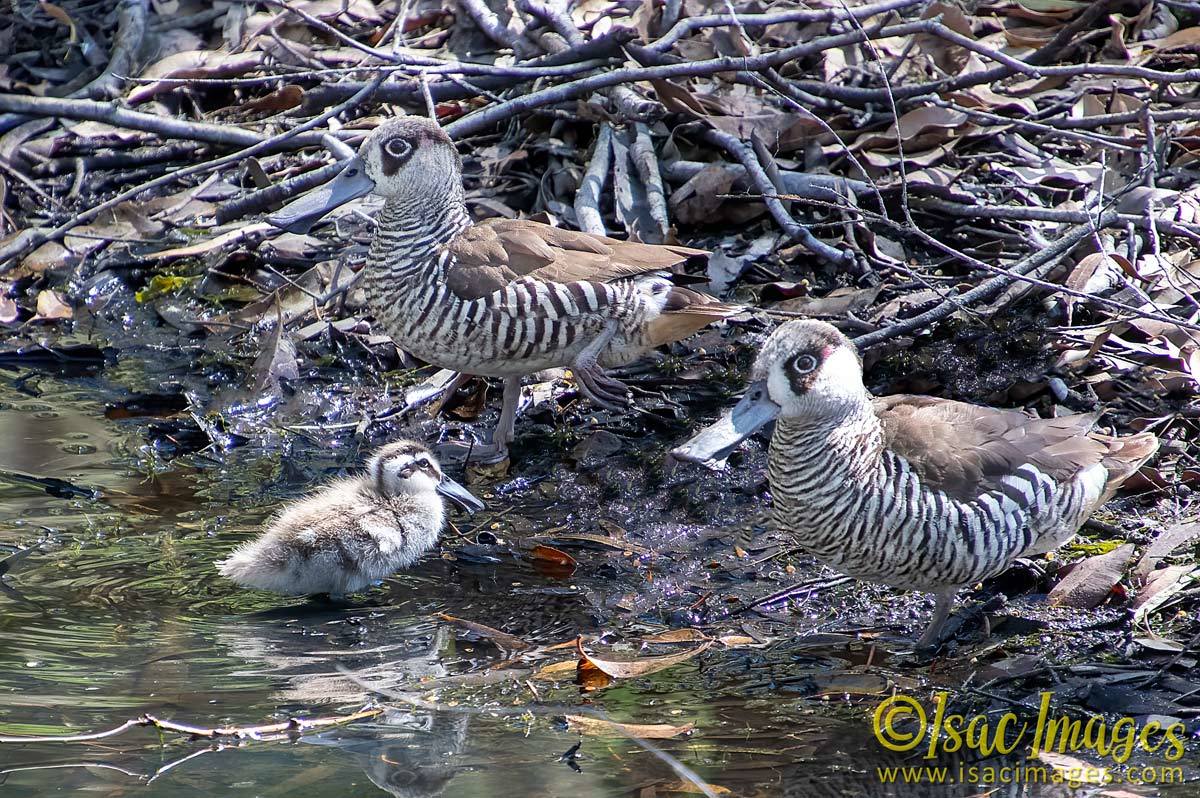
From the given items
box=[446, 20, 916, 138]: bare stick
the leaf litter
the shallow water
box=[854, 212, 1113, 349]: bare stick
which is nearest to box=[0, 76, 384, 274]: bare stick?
the leaf litter

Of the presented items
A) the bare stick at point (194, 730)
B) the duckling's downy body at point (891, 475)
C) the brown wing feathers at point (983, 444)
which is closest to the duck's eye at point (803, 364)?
the duckling's downy body at point (891, 475)

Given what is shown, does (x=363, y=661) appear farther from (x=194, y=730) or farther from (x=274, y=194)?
(x=274, y=194)

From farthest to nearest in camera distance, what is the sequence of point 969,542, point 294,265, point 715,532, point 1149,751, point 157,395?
point 294,265
point 157,395
point 715,532
point 969,542
point 1149,751

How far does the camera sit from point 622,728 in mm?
3908

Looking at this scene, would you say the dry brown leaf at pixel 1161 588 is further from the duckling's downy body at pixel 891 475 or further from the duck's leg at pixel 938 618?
the duck's leg at pixel 938 618

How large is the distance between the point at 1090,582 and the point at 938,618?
2.03 ft

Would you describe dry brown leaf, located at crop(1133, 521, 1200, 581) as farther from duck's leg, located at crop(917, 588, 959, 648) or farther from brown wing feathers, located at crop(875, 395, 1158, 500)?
duck's leg, located at crop(917, 588, 959, 648)

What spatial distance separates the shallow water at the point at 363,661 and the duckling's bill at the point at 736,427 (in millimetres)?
636

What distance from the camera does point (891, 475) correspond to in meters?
4.41

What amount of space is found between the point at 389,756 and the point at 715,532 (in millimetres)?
2054

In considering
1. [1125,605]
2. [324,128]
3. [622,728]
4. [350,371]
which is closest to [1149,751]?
[1125,605]

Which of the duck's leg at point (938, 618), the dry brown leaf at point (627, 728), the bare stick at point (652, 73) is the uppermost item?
the bare stick at point (652, 73)

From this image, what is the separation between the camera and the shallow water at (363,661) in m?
3.68

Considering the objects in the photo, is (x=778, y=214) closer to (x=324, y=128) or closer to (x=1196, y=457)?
(x=1196, y=457)
